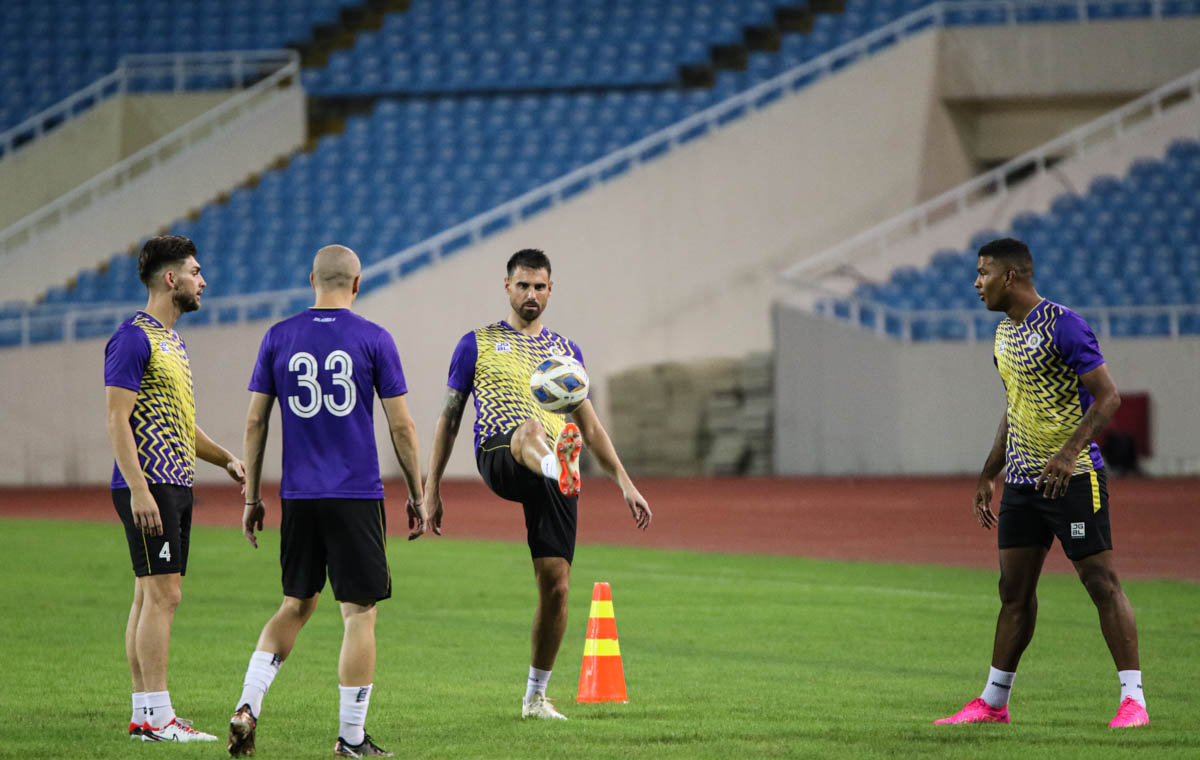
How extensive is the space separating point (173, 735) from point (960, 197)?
26.7m

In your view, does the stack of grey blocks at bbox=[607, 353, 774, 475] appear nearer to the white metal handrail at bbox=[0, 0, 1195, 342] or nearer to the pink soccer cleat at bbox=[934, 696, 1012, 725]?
the white metal handrail at bbox=[0, 0, 1195, 342]

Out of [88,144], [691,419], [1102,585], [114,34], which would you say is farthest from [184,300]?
[114,34]

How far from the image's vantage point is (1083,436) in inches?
291

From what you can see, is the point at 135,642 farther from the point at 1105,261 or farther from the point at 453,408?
the point at 1105,261

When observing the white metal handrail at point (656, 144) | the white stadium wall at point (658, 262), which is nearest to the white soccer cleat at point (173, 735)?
the white metal handrail at point (656, 144)

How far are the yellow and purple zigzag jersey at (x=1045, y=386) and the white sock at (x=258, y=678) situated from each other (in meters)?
3.53

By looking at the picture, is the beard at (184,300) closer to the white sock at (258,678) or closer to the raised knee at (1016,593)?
the white sock at (258,678)

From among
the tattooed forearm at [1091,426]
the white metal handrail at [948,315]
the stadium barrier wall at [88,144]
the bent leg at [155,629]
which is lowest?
the bent leg at [155,629]

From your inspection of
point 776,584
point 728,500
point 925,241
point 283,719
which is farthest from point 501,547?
point 925,241

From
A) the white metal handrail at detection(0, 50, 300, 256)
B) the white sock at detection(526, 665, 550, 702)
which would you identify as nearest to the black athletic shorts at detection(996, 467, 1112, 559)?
the white sock at detection(526, 665, 550, 702)

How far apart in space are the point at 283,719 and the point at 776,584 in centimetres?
731

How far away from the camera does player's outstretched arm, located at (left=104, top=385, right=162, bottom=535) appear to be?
23.2ft

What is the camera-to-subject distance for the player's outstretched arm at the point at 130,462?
7.07m

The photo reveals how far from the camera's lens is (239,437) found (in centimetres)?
3041
